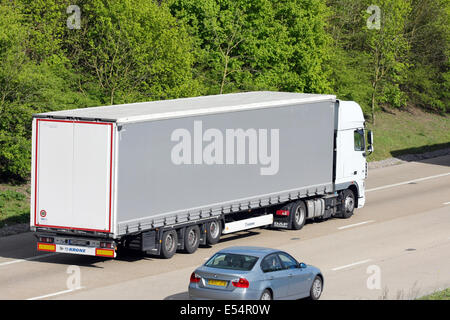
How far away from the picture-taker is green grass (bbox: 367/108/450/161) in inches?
2079

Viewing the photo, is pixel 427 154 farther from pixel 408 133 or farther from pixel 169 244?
pixel 169 244

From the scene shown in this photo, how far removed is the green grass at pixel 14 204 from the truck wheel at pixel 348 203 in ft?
37.6

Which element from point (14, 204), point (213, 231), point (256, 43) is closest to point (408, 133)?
point (256, 43)

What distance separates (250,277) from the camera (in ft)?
60.6

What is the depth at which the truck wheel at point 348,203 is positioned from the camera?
3328cm

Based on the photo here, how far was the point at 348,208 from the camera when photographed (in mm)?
33562

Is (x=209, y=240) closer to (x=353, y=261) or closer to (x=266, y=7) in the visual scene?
(x=353, y=261)

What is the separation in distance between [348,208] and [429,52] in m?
36.0

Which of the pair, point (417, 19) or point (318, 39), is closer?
point (318, 39)

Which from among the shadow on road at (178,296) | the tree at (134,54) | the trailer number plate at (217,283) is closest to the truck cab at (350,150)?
the tree at (134,54)

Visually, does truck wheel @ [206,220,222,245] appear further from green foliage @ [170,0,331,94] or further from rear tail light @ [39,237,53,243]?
green foliage @ [170,0,331,94]

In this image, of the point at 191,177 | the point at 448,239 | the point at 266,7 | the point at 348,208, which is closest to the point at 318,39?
the point at 266,7

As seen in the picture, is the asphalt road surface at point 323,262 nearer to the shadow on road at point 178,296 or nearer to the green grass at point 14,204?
the shadow on road at point 178,296

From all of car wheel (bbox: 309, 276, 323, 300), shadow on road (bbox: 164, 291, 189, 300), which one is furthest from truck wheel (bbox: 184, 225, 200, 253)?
car wheel (bbox: 309, 276, 323, 300)
